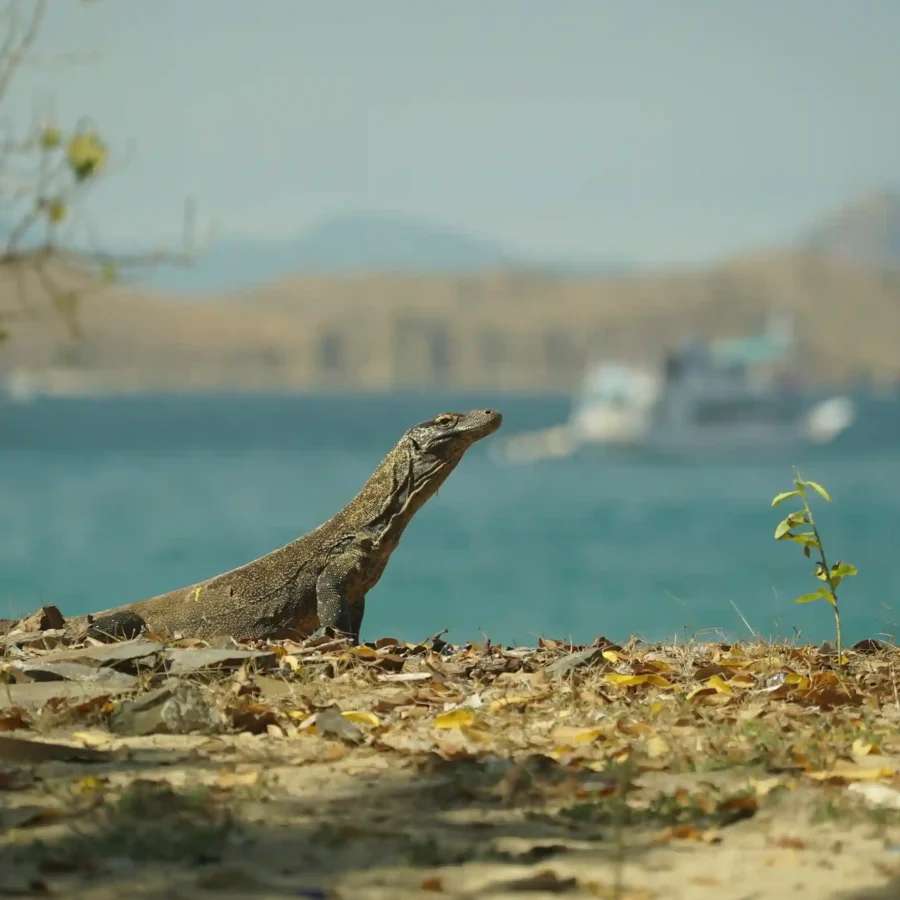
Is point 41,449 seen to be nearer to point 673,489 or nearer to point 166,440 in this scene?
point 166,440

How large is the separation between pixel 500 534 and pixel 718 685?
6416cm

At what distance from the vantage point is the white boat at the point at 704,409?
347 feet

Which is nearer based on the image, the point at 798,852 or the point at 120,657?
the point at 798,852

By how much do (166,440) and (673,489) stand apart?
2733 inches

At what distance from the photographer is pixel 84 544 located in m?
68.1

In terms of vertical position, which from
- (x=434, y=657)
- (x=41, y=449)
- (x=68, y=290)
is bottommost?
(x=41, y=449)

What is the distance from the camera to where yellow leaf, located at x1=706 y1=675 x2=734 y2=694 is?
6.51 metres

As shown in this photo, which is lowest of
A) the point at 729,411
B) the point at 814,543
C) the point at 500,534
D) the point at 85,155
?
the point at 500,534

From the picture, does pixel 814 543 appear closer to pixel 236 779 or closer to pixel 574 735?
pixel 574 735

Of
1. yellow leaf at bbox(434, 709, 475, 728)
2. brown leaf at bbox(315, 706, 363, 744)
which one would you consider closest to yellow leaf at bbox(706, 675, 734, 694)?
yellow leaf at bbox(434, 709, 475, 728)

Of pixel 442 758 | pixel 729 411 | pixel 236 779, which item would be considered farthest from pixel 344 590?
pixel 729 411

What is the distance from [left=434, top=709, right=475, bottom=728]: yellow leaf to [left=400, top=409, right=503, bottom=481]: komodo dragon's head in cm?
282

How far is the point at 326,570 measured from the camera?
862 centimetres

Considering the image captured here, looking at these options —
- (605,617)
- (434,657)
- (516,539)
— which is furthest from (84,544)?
(434,657)
